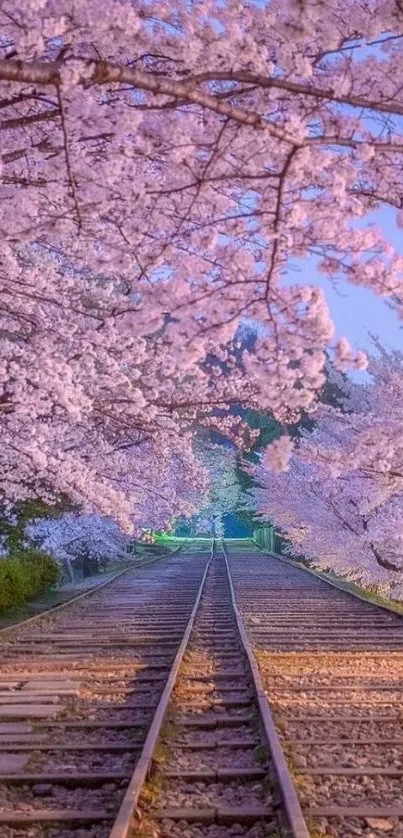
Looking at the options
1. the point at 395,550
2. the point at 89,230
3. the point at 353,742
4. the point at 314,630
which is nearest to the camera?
the point at 353,742

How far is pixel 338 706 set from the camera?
9.24 metres

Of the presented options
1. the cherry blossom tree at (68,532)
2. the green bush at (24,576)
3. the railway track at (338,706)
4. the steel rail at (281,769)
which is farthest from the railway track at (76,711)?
the cherry blossom tree at (68,532)

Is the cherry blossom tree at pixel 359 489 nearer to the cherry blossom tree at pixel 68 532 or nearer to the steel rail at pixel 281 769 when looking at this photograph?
the steel rail at pixel 281 769

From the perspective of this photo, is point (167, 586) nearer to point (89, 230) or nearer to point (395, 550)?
point (395, 550)

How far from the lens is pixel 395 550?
21.8 meters

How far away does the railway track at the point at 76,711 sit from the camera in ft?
19.9

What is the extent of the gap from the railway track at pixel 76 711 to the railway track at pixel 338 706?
1.28m

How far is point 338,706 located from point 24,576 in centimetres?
1395

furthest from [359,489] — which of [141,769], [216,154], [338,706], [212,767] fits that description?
[216,154]

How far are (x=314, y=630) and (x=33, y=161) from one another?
1028 cm

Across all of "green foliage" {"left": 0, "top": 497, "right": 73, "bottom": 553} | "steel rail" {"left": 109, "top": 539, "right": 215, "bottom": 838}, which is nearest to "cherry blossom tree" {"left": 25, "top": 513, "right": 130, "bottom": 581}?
"green foliage" {"left": 0, "top": 497, "right": 73, "bottom": 553}

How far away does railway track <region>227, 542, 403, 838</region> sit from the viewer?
19.6 ft

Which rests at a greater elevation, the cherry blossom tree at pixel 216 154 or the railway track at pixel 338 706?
the cherry blossom tree at pixel 216 154

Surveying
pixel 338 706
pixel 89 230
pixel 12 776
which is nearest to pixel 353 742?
pixel 338 706
